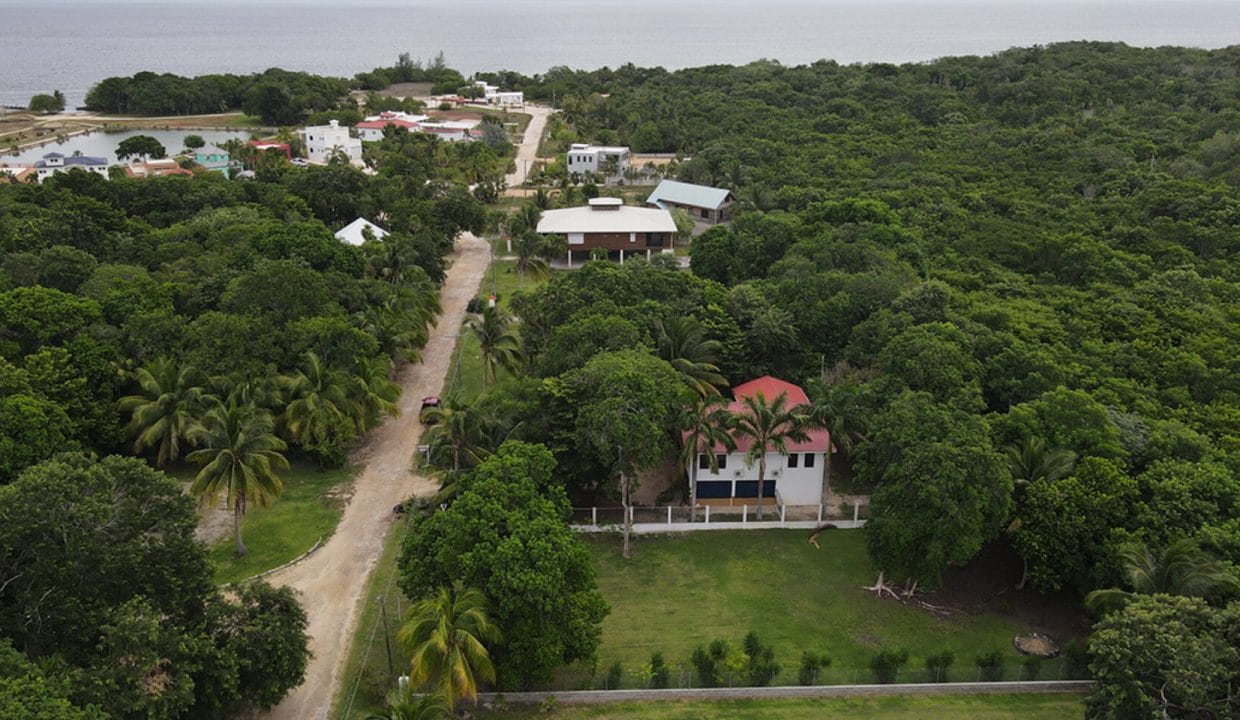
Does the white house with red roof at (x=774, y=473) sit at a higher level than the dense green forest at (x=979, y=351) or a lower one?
lower

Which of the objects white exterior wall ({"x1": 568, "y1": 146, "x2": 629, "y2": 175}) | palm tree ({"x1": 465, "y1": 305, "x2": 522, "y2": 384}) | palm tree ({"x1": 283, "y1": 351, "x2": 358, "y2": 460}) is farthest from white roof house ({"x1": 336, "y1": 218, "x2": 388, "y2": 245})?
white exterior wall ({"x1": 568, "y1": 146, "x2": 629, "y2": 175})

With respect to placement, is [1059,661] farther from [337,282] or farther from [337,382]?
[337,282]

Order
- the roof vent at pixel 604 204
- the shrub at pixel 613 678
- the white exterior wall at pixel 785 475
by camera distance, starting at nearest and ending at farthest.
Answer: the shrub at pixel 613 678 < the white exterior wall at pixel 785 475 < the roof vent at pixel 604 204

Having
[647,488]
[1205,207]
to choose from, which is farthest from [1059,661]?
[1205,207]

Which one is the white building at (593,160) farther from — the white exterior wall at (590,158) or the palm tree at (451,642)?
the palm tree at (451,642)

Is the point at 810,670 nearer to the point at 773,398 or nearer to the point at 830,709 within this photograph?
the point at 830,709

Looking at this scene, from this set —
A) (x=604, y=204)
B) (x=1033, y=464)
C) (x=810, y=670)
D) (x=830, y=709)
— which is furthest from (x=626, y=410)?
(x=604, y=204)

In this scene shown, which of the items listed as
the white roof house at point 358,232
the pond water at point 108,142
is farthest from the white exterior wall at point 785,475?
the pond water at point 108,142
